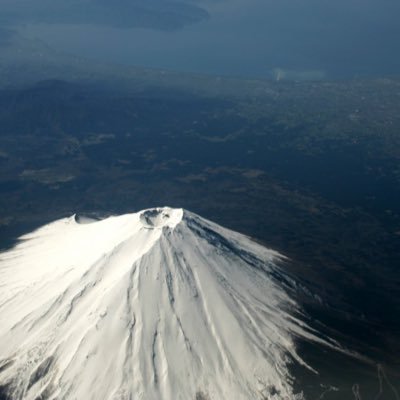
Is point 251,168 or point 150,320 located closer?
point 150,320

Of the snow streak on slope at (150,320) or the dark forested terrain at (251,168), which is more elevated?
the snow streak on slope at (150,320)

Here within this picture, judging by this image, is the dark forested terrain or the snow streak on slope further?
the dark forested terrain

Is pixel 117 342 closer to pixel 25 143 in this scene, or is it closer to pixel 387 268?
pixel 387 268

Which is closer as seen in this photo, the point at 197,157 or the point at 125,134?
the point at 197,157


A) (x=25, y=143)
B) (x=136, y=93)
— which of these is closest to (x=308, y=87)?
(x=136, y=93)

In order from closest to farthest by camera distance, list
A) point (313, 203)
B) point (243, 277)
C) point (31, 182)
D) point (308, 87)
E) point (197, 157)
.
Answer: point (243, 277) → point (313, 203) → point (31, 182) → point (197, 157) → point (308, 87)

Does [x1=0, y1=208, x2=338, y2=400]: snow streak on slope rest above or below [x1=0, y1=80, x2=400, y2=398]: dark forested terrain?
above

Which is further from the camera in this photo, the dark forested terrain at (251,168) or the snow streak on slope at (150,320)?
the dark forested terrain at (251,168)

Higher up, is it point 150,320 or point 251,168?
point 150,320
